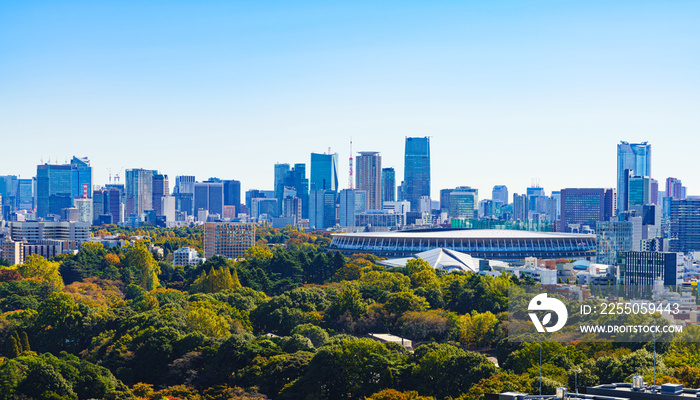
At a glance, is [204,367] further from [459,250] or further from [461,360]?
[459,250]

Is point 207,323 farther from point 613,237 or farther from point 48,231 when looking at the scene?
point 48,231

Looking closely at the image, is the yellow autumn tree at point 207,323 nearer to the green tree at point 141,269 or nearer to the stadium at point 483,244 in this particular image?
the green tree at point 141,269

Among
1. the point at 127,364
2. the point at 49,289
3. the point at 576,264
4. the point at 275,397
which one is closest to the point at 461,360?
the point at 275,397

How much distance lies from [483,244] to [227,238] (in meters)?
65.0

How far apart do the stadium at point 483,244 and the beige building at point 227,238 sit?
40029 millimetres

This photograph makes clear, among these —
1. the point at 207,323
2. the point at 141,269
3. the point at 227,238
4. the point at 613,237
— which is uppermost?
the point at 613,237

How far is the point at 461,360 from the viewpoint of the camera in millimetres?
42906

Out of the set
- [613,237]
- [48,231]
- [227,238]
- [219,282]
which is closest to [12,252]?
[48,231]

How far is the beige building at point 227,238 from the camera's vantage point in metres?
178

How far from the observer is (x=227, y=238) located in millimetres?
180500

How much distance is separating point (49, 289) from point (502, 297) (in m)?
44.4

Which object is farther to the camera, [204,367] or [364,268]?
[364,268]

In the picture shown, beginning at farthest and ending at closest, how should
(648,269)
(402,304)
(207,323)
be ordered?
(648,269) → (402,304) → (207,323)

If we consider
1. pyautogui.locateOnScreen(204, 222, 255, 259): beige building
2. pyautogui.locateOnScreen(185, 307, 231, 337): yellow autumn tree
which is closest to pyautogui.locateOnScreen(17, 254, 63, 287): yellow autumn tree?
pyautogui.locateOnScreen(185, 307, 231, 337): yellow autumn tree
